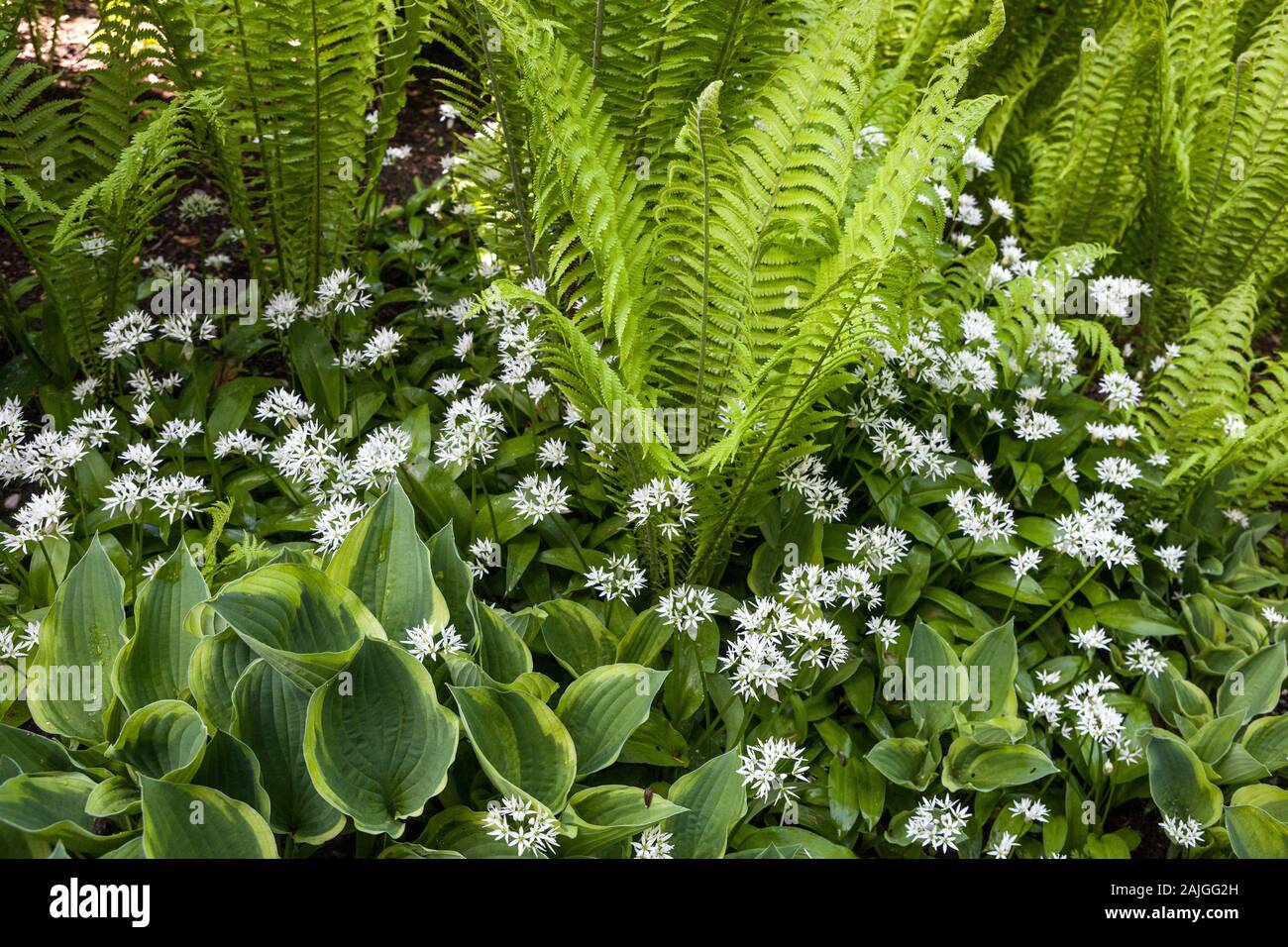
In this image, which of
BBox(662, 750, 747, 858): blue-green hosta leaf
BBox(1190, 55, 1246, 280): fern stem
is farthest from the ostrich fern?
BBox(1190, 55, 1246, 280): fern stem

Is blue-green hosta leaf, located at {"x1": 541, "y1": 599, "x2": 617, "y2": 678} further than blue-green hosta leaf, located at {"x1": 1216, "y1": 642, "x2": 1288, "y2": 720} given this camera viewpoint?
No

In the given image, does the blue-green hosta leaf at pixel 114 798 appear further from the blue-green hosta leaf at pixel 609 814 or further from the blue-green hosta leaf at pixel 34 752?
the blue-green hosta leaf at pixel 609 814

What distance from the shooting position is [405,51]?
129 inches

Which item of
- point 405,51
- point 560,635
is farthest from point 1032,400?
point 405,51

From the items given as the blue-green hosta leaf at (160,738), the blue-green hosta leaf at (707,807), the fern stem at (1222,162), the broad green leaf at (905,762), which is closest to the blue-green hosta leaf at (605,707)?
the blue-green hosta leaf at (707,807)

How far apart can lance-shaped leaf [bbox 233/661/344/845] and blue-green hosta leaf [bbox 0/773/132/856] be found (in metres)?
0.30

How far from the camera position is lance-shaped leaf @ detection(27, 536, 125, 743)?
89.0 inches

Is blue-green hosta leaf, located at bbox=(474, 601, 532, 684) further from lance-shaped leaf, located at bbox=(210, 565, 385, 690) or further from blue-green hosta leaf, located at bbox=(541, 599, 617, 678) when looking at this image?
lance-shaped leaf, located at bbox=(210, 565, 385, 690)

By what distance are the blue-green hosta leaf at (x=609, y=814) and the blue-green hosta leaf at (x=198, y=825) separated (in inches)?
24.6

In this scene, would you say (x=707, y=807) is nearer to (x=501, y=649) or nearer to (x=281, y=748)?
(x=501, y=649)

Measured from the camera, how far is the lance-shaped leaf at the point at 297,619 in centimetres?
202

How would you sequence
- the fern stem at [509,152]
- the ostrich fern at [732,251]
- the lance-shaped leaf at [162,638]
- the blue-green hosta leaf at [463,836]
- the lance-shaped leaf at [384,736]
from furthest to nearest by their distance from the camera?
the fern stem at [509,152]
the ostrich fern at [732,251]
the lance-shaped leaf at [162,638]
the blue-green hosta leaf at [463,836]
the lance-shaped leaf at [384,736]

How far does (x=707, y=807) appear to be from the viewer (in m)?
2.28
